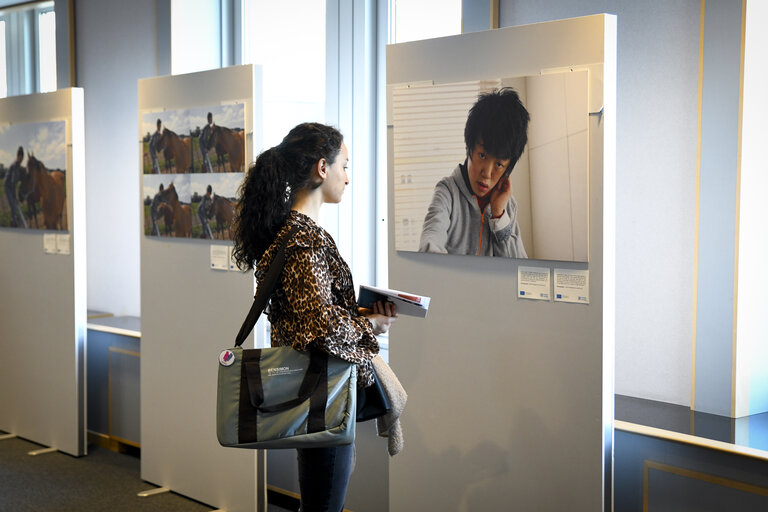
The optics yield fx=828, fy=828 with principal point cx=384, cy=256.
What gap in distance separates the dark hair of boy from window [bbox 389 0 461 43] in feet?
4.50

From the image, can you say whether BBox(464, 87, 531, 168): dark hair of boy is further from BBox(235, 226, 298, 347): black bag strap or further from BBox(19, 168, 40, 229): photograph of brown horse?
BBox(19, 168, 40, 229): photograph of brown horse

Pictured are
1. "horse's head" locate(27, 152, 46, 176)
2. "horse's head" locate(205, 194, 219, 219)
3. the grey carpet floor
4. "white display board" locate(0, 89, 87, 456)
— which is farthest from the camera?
"horse's head" locate(27, 152, 46, 176)

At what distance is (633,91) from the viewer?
3258 millimetres

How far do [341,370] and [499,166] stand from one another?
961mm

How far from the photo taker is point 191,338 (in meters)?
4.17

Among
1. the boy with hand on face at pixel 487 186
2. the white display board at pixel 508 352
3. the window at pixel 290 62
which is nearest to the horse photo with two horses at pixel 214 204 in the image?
the window at pixel 290 62

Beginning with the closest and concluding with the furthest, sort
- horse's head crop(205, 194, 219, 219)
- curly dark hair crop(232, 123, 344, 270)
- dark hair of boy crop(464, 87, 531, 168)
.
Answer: curly dark hair crop(232, 123, 344, 270) < dark hair of boy crop(464, 87, 531, 168) < horse's head crop(205, 194, 219, 219)

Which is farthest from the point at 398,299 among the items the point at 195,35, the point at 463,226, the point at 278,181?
the point at 195,35

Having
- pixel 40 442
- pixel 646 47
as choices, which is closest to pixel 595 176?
pixel 646 47

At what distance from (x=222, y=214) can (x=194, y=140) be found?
0.41 metres

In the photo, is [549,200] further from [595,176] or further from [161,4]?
[161,4]

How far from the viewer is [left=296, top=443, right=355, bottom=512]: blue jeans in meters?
2.45

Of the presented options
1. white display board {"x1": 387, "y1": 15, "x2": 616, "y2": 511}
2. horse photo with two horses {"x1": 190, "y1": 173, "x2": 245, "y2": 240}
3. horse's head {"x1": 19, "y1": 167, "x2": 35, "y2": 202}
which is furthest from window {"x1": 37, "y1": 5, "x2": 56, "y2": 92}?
white display board {"x1": 387, "y1": 15, "x2": 616, "y2": 511}

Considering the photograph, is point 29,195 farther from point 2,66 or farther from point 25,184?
point 2,66
